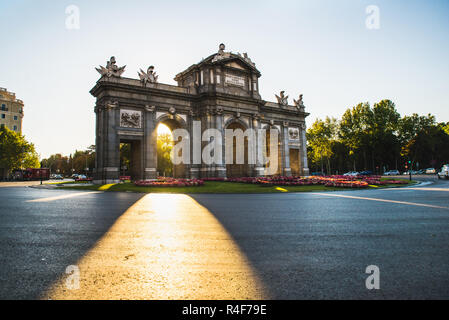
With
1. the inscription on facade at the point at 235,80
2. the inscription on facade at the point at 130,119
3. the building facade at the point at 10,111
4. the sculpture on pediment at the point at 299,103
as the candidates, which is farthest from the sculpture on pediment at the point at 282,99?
the building facade at the point at 10,111

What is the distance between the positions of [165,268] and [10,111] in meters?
99.5

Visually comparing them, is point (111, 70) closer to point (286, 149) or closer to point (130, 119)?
point (130, 119)

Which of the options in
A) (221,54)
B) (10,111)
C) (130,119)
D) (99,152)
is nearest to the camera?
(99,152)

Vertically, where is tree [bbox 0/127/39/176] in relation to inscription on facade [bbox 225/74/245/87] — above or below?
below

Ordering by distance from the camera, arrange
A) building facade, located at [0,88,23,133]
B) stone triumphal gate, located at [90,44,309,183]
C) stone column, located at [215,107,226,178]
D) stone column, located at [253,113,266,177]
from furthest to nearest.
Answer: building facade, located at [0,88,23,133] < stone column, located at [253,113,266,177] < stone column, located at [215,107,226,178] < stone triumphal gate, located at [90,44,309,183]

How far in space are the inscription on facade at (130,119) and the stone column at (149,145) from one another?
844 millimetres

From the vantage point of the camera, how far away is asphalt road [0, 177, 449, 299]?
3.20m

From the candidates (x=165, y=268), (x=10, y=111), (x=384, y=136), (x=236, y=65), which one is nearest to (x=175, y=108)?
(x=236, y=65)

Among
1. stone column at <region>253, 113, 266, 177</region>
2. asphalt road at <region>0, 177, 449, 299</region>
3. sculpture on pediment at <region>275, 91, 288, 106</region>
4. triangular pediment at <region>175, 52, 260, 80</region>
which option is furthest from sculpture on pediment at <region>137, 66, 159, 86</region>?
asphalt road at <region>0, 177, 449, 299</region>

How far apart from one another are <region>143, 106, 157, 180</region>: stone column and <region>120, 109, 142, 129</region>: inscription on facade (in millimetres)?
844

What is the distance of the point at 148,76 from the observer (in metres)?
34.8

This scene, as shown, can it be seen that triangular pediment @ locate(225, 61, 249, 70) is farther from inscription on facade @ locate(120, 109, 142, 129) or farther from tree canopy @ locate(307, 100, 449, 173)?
tree canopy @ locate(307, 100, 449, 173)

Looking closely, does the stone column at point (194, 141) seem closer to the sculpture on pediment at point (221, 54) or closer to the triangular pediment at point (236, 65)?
the sculpture on pediment at point (221, 54)
